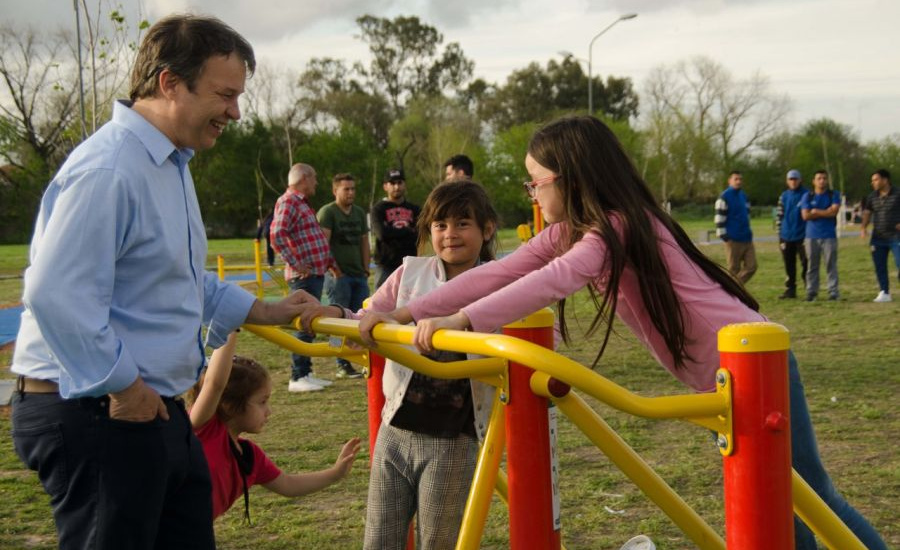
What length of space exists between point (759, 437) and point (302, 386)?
6.45 m

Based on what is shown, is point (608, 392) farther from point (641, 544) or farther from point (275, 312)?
point (275, 312)

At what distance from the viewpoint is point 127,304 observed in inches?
87.5

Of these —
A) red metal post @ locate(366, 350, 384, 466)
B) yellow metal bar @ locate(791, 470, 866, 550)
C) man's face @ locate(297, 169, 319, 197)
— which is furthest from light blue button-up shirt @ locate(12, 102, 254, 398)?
man's face @ locate(297, 169, 319, 197)

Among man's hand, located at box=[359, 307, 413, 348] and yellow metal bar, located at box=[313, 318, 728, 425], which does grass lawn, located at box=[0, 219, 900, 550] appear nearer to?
man's hand, located at box=[359, 307, 413, 348]

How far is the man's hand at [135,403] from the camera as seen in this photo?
7.02 ft

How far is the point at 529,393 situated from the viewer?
2.46m

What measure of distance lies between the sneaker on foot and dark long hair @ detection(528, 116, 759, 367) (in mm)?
6029

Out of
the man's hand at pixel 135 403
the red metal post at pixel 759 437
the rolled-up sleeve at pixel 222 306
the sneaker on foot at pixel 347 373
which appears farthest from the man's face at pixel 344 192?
the red metal post at pixel 759 437

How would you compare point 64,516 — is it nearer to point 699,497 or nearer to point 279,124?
point 699,497

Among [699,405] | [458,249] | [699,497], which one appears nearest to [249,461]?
[458,249]

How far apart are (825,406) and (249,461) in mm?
4743

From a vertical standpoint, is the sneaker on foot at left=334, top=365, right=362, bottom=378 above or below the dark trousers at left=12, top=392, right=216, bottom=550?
below

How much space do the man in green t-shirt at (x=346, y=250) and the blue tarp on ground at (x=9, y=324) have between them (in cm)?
475

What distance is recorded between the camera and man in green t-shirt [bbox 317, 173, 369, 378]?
28.8 ft
